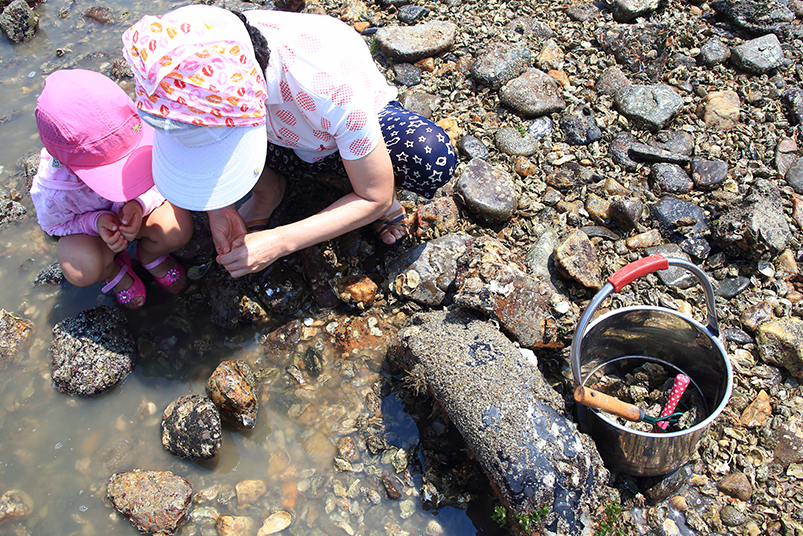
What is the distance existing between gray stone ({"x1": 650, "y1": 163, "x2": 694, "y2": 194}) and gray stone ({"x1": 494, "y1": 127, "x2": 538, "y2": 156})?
85 centimetres

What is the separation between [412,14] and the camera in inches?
179

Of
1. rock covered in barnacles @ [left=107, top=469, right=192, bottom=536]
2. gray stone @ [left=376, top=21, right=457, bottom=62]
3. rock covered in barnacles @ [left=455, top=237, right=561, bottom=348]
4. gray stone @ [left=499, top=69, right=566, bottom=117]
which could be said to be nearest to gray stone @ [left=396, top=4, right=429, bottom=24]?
gray stone @ [left=376, top=21, right=457, bottom=62]

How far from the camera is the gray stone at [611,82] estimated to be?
396 cm

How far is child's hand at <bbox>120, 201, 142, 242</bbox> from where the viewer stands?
2738 mm

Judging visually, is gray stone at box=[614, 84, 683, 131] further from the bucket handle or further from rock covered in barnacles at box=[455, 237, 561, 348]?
the bucket handle

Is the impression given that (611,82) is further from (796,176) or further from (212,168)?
(212,168)

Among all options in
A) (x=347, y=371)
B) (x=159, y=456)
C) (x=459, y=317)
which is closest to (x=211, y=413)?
(x=159, y=456)

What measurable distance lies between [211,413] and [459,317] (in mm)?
1353

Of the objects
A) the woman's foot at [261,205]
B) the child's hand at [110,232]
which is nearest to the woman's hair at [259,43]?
the woman's foot at [261,205]

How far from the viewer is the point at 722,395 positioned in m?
2.32

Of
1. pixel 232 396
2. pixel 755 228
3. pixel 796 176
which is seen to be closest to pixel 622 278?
pixel 755 228

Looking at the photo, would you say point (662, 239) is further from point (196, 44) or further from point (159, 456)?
point (159, 456)

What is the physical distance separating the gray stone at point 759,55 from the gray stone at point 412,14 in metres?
2.65

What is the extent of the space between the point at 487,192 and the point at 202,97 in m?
2.01
